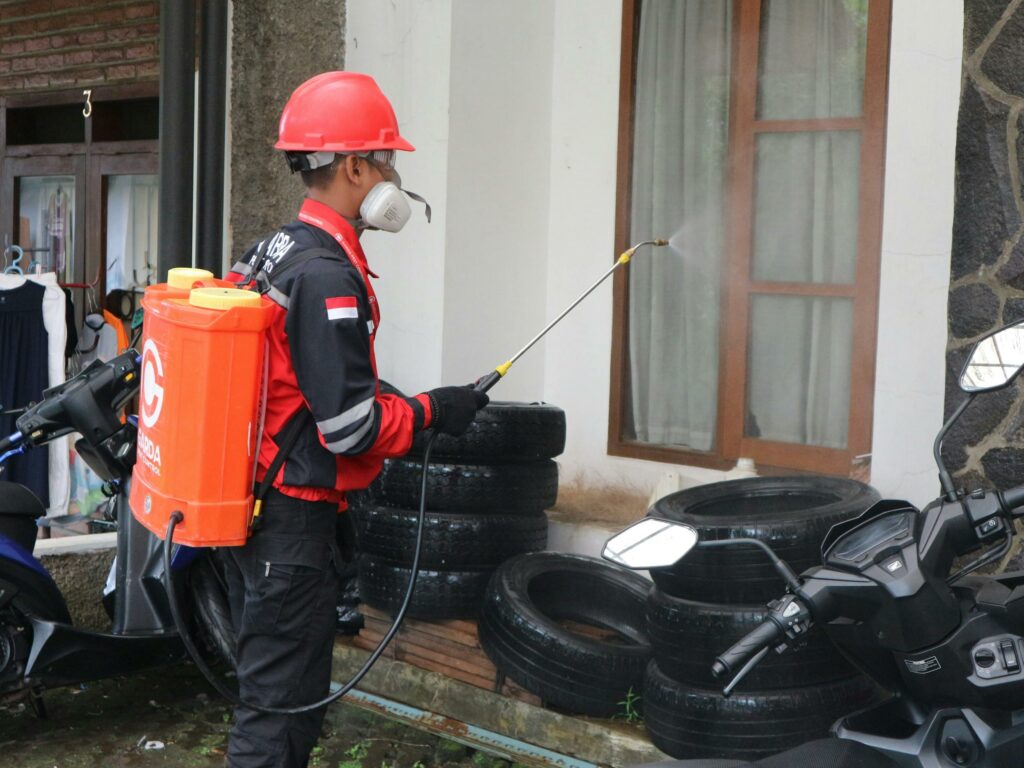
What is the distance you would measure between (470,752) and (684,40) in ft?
11.8

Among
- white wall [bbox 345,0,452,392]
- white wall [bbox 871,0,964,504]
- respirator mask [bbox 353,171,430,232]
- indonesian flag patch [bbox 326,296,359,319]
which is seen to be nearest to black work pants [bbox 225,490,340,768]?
indonesian flag patch [bbox 326,296,359,319]

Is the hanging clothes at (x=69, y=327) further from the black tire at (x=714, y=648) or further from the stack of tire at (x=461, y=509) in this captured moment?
the black tire at (x=714, y=648)

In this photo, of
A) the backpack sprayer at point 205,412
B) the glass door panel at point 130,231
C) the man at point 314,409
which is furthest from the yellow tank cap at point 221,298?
the glass door panel at point 130,231

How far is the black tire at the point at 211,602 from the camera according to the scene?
502 centimetres

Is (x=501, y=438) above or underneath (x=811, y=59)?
underneath

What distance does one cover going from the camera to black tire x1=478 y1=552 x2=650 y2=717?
15.5 feet

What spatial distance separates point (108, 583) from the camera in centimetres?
541

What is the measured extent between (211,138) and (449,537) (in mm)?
2960

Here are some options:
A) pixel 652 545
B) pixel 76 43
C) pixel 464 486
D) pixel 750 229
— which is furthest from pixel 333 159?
pixel 76 43

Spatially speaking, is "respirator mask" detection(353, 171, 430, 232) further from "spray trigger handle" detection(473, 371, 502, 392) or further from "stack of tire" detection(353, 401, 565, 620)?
"stack of tire" detection(353, 401, 565, 620)

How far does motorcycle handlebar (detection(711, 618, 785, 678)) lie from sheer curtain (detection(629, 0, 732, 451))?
4.04 metres

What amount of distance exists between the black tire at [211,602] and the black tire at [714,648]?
178 cm

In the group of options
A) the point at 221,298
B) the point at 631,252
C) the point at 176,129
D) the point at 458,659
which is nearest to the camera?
the point at 221,298

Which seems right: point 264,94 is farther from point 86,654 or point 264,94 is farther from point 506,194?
point 86,654
